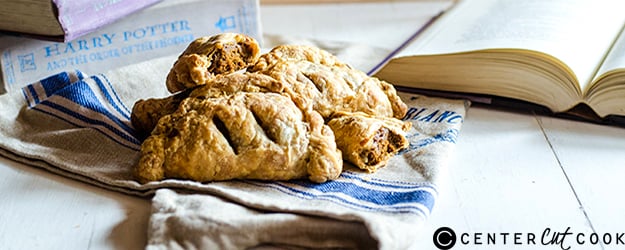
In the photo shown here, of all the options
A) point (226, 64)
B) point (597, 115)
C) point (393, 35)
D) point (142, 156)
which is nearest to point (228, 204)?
point (142, 156)

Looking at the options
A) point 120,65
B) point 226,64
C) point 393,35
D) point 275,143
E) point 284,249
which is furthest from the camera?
point 393,35

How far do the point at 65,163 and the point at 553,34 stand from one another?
2.91 feet

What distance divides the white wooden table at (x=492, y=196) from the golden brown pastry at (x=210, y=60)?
0.62 ft

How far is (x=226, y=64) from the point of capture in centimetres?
121

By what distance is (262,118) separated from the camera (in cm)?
108

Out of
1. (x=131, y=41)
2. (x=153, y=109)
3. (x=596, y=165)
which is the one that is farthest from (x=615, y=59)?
(x=131, y=41)

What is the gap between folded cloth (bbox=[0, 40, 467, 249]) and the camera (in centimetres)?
95

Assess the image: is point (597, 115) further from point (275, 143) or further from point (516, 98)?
point (275, 143)

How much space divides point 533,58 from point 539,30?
11cm

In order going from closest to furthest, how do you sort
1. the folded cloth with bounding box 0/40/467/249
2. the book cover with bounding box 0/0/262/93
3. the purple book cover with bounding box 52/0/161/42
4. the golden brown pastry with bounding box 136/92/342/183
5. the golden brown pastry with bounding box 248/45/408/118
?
the folded cloth with bounding box 0/40/467/249
the golden brown pastry with bounding box 136/92/342/183
the golden brown pastry with bounding box 248/45/408/118
the purple book cover with bounding box 52/0/161/42
the book cover with bounding box 0/0/262/93

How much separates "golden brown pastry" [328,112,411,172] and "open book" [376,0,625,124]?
32 centimetres

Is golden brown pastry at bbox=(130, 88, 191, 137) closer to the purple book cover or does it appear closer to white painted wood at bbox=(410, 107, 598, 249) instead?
the purple book cover

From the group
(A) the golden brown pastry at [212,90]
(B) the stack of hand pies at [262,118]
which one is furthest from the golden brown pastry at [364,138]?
(A) the golden brown pastry at [212,90]

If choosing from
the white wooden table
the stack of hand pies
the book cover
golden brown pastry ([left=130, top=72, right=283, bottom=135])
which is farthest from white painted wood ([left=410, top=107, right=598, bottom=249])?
the book cover
